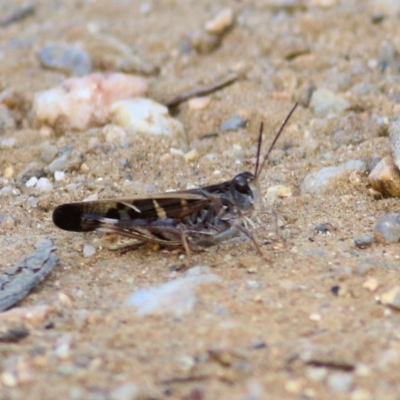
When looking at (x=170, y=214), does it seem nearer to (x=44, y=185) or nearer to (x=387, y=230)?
(x=387, y=230)

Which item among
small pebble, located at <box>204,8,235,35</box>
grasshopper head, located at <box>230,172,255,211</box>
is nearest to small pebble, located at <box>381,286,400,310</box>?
grasshopper head, located at <box>230,172,255,211</box>

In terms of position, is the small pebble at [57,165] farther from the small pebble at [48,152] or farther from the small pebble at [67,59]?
the small pebble at [67,59]

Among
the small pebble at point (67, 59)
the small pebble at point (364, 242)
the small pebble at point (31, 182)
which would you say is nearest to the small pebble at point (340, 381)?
the small pebble at point (364, 242)

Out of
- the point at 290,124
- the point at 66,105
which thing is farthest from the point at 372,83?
the point at 66,105

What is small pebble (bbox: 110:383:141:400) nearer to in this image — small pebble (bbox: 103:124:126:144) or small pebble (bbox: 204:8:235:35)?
small pebble (bbox: 103:124:126:144)

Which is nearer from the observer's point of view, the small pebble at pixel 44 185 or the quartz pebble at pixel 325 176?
the quartz pebble at pixel 325 176
